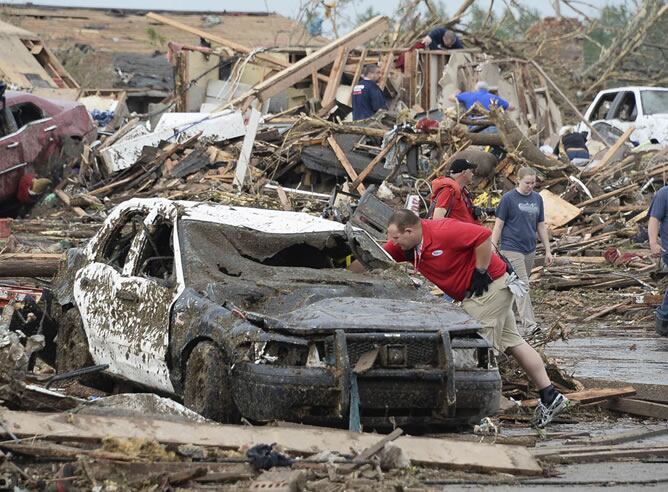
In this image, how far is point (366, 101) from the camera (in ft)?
78.3

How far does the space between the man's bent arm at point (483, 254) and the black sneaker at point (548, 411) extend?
3.43 ft

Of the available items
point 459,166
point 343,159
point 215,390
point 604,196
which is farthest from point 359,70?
point 215,390

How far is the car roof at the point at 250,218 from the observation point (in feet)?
33.4

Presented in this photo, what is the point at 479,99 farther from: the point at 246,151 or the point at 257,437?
the point at 257,437

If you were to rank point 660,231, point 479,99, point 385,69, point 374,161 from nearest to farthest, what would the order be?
point 660,231, point 374,161, point 479,99, point 385,69

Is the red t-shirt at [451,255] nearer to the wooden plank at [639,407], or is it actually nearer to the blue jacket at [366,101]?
the wooden plank at [639,407]

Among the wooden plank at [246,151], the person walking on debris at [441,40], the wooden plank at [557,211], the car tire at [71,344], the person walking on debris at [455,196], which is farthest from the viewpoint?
the person walking on debris at [441,40]

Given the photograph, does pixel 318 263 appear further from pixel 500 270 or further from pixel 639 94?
pixel 639 94

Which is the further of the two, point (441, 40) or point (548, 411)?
point (441, 40)

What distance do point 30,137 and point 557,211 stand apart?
8150 millimetres

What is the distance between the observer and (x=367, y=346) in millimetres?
8445

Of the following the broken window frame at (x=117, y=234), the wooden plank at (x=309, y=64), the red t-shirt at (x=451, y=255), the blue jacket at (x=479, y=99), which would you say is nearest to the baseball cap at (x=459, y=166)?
the red t-shirt at (x=451, y=255)

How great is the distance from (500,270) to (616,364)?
9.88 feet

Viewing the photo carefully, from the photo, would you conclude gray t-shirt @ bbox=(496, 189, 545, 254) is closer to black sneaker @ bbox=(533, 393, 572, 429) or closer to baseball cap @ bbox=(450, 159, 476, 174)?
baseball cap @ bbox=(450, 159, 476, 174)
